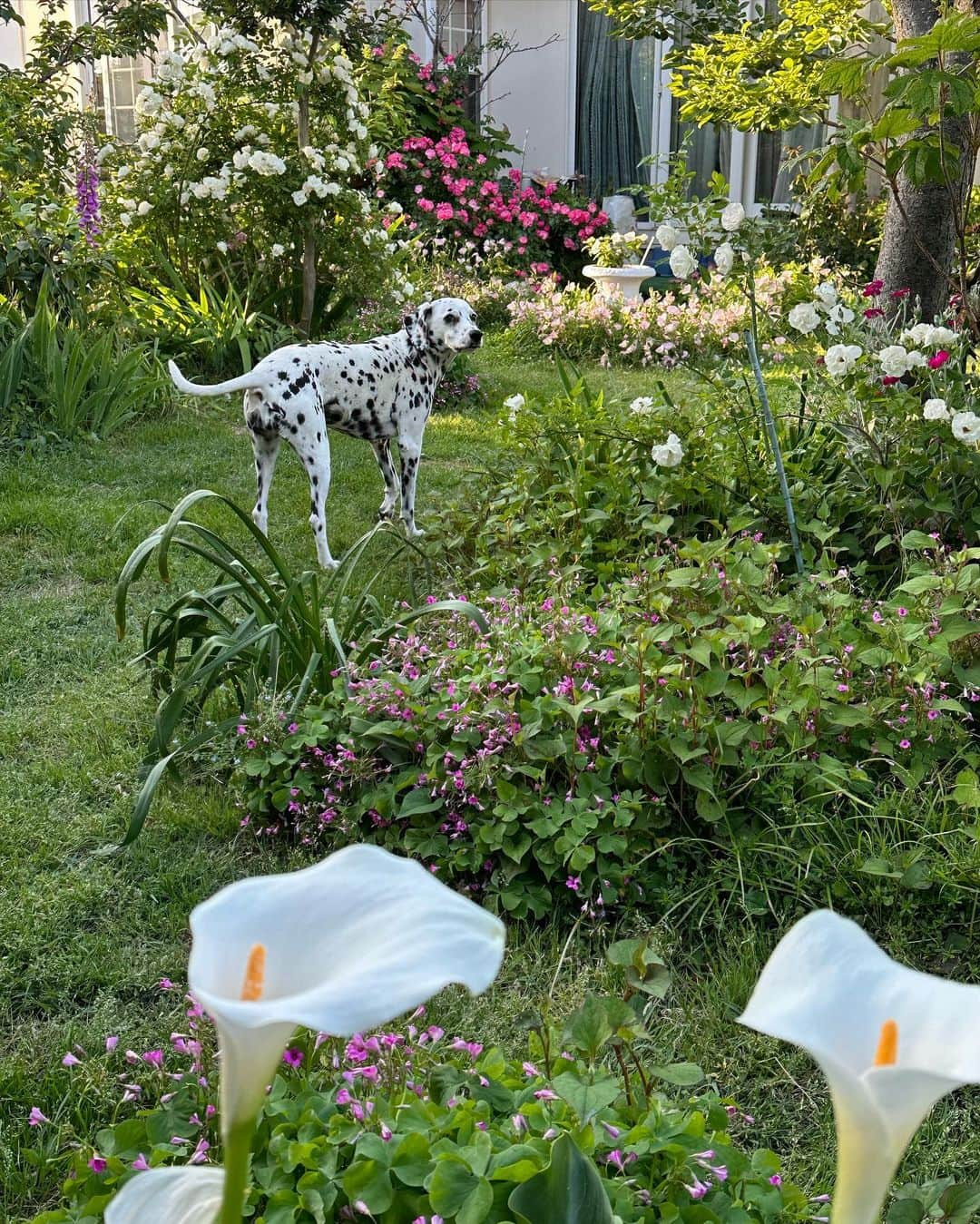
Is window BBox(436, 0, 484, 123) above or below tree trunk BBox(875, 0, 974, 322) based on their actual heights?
above

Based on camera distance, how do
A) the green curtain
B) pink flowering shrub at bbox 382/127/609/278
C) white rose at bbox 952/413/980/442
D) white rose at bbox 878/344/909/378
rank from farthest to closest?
the green curtain → pink flowering shrub at bbox 382/127/609/278 → white rose at bbox 878/344/909/378 → white rose at bbox 952/413/980/442

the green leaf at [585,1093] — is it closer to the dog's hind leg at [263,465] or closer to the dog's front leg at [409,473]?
the dog's hind leg at [263,465]

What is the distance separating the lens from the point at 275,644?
10.8 feet

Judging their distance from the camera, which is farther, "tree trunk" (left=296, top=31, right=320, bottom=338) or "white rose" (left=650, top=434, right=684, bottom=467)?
"tree trunk" (left=296, top=31, right=320, bottom=338)

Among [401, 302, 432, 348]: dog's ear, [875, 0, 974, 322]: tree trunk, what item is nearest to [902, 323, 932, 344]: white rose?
[875, 0, 974, 322]: tree trunk

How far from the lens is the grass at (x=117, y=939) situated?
6.83ft

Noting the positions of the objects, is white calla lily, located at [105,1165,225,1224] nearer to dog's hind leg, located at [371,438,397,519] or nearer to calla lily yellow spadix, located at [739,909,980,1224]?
calla lily yellow spadix, located at [739,909,980,1224]

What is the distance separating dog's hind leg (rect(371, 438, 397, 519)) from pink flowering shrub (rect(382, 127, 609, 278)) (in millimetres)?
6271

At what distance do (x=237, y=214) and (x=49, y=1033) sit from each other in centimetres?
679

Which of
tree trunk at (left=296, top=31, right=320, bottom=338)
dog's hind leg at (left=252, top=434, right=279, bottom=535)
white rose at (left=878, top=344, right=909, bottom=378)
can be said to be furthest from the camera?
tree trunk at (left=296, top=31, right=320, bottom=338)

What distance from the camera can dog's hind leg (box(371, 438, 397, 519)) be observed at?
530 centimetres

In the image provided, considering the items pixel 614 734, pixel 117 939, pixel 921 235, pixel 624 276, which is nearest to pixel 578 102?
pixel 624 276

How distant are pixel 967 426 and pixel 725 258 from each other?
938 millimetres

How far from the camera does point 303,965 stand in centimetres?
63
